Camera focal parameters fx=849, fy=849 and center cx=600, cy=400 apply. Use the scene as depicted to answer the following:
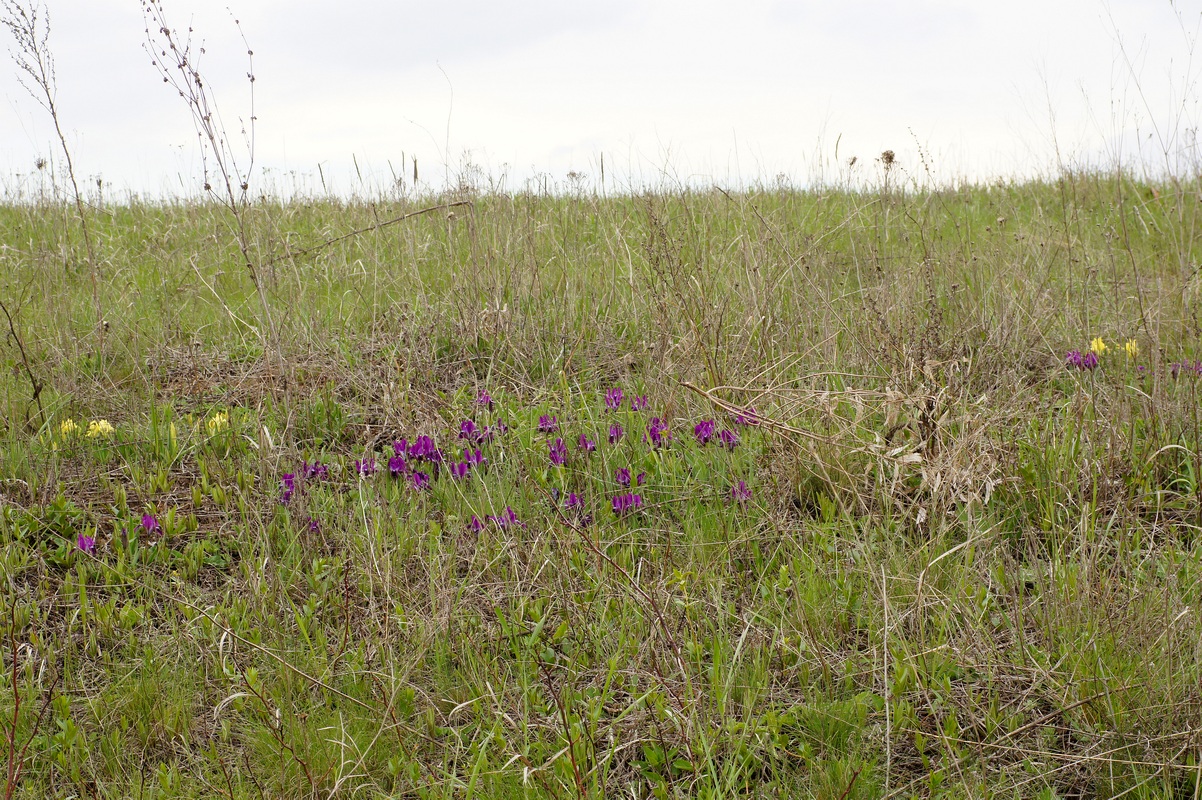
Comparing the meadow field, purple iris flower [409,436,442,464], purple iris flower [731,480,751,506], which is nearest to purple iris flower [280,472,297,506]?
the meadow field

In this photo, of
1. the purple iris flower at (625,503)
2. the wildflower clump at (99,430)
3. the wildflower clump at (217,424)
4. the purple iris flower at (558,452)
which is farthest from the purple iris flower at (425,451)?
the wildflower clump at (99,430)

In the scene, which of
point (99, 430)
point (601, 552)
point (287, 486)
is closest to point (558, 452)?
point (287, 486)

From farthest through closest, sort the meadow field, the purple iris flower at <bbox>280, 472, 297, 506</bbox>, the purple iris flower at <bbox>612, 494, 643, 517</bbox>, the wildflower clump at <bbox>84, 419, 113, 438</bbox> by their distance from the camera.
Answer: the wildflower clump at <bbox>84, 419, 113, 438</bbox> → the purple iris flower at <bbox>280, 472, 297, 506</bbox> → the purple iris flower at <bbox>612, 494, 643, 517</bbox> → the meadow field

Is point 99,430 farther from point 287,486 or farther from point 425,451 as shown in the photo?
point 425,451

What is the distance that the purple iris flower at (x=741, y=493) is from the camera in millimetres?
2880

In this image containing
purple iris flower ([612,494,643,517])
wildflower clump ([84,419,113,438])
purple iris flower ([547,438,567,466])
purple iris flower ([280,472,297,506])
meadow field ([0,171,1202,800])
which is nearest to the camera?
meadow field ([0,171,1202,800])

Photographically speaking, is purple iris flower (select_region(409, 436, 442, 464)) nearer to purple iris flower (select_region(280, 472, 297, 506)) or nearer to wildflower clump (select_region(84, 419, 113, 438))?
purple iris flower (select_region(280, 472, 297, 506))

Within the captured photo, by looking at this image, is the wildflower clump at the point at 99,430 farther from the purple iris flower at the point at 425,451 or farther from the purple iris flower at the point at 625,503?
the purple iris flower at the point at 625,503

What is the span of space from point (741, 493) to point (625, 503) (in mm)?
398

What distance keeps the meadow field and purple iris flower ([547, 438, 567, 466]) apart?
69mm

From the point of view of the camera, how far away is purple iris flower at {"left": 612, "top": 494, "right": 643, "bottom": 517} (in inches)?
113

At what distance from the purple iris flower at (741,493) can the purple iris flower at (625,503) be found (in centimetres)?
32

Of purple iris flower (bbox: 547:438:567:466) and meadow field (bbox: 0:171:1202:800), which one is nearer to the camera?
meadow field (bbox: 0:171:1202:800)

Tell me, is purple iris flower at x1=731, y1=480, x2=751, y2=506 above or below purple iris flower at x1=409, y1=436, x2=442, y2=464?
below
